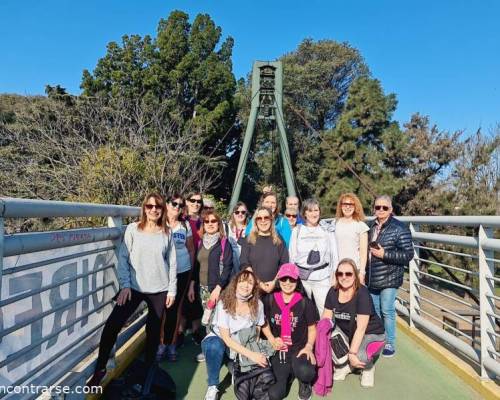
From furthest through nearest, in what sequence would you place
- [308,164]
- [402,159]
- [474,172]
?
[308,164] < [402,159] < [474,172]

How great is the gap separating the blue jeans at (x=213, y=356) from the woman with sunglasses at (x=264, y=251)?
23.1 inches

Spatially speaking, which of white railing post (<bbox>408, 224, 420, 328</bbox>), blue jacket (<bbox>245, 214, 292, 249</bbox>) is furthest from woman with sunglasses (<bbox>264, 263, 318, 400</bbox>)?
white railing post (<bbox>408, 224, 420, 328</bbox>)

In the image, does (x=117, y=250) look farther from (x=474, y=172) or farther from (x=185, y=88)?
(x=185, y=88)

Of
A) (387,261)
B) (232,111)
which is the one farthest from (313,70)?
(387,261)

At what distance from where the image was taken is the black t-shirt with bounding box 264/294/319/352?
2914 millimetres

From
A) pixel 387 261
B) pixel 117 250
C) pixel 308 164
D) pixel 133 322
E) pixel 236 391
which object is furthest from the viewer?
pixel 308 164

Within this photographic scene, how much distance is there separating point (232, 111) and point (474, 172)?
33.2 feet

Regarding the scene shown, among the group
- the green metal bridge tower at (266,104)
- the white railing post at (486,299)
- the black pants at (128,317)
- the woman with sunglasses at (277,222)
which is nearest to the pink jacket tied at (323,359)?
the woman with sunglasses at (277,222)

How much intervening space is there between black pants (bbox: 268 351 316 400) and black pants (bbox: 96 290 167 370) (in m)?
0.76

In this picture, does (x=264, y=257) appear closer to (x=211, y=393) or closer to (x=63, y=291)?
(x=211, y=393)

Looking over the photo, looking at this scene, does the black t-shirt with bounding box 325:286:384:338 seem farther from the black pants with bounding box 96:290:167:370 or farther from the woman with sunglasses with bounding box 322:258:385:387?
the black pants with bounding box 96:290:167:370

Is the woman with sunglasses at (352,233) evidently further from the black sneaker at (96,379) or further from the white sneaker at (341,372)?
the black sneaker at (96,379)

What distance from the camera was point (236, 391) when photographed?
2600mm

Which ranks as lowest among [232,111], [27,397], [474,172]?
[27,397]
